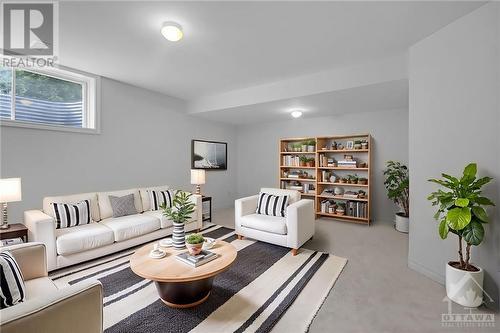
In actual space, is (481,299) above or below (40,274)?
below

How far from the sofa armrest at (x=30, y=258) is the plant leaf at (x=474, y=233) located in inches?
Result: 132

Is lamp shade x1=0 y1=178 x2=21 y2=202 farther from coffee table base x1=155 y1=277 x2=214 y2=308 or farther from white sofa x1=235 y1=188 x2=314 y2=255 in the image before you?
white sofa x1=235 y1=188 x2=314 y2=255

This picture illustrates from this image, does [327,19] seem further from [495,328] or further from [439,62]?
[495,328]

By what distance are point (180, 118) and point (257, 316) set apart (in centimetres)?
405

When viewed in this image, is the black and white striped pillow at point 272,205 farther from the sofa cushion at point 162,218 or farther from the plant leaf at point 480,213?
the plant leaf at point 480,213

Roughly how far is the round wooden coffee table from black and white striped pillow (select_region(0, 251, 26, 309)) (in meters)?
0.66

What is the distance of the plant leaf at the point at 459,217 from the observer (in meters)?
1.79

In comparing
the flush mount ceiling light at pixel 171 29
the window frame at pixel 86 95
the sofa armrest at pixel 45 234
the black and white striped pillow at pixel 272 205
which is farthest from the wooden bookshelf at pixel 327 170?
the sofa armrest at pixel 45 234

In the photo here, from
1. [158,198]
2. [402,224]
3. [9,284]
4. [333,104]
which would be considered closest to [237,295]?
[9,284]

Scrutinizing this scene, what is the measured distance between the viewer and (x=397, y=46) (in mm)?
2588

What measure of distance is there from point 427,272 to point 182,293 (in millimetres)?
2509

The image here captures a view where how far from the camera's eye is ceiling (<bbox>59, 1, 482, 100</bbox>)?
198cm

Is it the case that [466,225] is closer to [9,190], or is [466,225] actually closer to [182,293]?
[182,293]

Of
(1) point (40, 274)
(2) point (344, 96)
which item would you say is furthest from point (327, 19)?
(1) point (40, 274)
